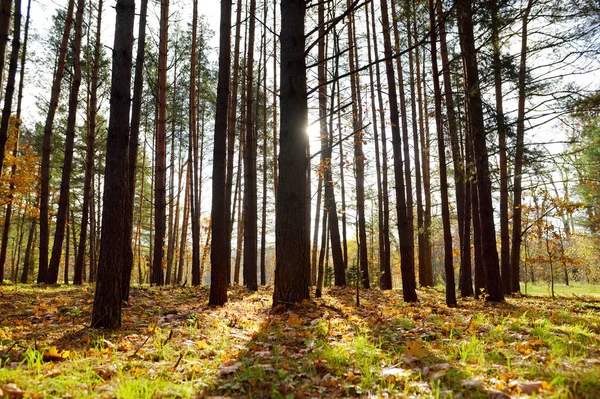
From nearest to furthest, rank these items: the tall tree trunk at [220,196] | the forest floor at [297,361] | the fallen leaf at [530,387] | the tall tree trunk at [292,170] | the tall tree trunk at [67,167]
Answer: the fallen leaf at [530,387] < the forest floor at [297,361] < the tall tree trunk at [292,170] < the tall tree trunk at [220,196] < the tall tree trunk at [67,167]

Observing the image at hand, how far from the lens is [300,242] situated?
5.75 meters

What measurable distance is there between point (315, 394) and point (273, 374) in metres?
0.47

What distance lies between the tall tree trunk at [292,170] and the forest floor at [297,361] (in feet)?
3.21

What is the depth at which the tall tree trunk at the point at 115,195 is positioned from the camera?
4.30 meters

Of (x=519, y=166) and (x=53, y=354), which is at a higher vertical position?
(x=519, y=166)

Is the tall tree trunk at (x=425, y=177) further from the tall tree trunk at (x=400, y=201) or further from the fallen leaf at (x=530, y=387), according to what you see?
the fallen leaf at (x=530, y=387)

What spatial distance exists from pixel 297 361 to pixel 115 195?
2967mm

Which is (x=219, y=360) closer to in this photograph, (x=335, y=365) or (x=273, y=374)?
(x=273, y=374)

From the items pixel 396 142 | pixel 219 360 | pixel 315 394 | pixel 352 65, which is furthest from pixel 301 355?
pixel 352 65

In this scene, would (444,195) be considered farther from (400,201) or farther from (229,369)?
(229,369)

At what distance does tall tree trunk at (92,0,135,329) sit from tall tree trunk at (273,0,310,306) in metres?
2.36

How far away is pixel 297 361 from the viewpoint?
306cm

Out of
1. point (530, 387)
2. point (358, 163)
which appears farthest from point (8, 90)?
point (530, 387)

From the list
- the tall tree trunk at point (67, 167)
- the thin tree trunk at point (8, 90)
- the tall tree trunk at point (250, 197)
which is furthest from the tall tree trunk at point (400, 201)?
the tall tree trunk at point (67, 167)
